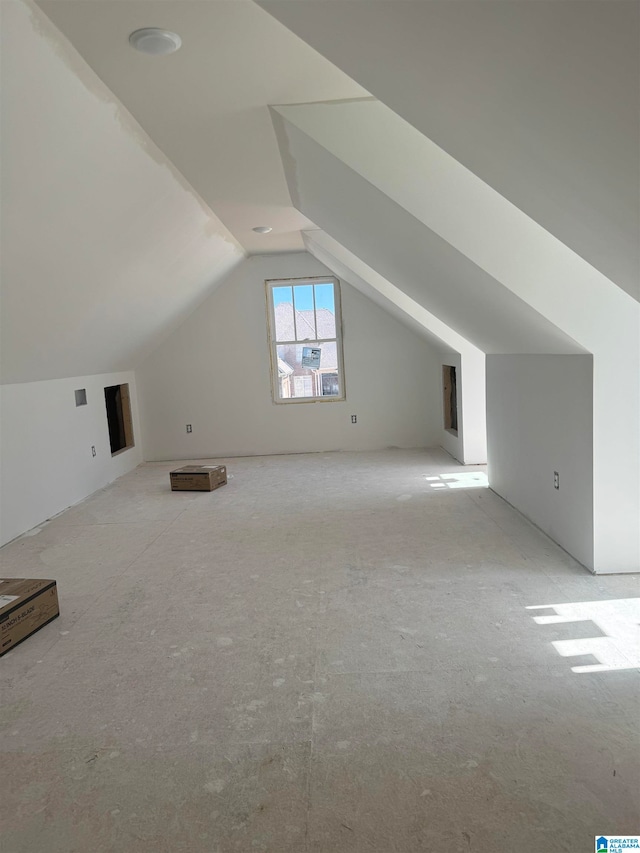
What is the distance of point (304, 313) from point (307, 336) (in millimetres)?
303

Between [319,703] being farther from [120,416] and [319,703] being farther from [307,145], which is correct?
[120,416]

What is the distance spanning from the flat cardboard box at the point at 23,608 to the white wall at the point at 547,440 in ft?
9.74

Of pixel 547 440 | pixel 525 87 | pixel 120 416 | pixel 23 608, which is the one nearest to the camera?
pixel 525 87

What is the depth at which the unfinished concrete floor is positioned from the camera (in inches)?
66.2

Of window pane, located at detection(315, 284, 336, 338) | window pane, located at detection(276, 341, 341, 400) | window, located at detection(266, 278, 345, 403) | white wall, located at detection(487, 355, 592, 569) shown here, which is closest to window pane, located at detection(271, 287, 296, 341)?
window, located at detection(266, 278, 345, 403)

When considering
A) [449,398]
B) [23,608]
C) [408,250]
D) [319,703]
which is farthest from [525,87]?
[449,398]

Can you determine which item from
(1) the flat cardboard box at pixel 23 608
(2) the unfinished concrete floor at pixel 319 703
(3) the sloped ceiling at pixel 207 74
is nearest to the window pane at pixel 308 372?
(3) the sloped ceiling at pixel 207 74

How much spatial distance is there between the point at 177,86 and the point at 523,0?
81.3 inches

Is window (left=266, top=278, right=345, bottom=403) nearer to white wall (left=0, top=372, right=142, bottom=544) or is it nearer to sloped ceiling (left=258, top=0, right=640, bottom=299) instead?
white wall (left=0, top=372, right=142, bottom=544)

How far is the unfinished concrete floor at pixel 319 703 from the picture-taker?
1681 millimetres

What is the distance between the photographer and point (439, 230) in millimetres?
2918

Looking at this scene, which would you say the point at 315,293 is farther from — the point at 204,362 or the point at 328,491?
the point at 328,491

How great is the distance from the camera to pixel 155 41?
2326 mm

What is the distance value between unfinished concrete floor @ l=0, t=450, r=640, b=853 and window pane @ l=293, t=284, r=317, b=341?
13.3ft
